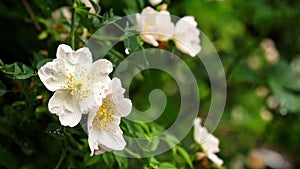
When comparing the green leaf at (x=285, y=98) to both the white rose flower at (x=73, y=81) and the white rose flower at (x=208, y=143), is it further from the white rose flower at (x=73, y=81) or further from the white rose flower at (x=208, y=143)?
the white rose flower at (x=73, y=81)

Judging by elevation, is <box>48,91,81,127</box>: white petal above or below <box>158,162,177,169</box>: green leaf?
above

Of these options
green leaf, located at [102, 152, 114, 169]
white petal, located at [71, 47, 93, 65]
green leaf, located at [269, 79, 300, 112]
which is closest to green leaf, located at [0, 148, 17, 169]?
green leaf, located at [102, 152, 114, 169]

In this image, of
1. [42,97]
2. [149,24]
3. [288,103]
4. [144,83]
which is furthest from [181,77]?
[288,103]

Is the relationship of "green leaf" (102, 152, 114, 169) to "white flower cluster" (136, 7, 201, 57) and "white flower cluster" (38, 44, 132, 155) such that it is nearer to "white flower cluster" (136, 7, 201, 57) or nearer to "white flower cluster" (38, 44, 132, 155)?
"white flower cluster" (38, 44, 132, 155)

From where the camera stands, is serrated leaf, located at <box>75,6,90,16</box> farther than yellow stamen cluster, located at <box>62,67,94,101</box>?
Yes

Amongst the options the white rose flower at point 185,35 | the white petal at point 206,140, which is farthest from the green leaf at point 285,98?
the white rose flower at point 185,35

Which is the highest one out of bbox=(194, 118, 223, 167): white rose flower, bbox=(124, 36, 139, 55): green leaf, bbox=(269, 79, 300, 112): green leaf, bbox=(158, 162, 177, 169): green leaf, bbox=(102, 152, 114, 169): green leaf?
bbox=(124, 36, 139, 55): green leaf
